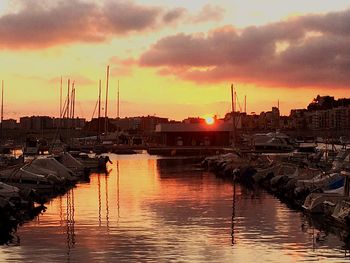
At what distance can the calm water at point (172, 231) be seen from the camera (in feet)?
90.0

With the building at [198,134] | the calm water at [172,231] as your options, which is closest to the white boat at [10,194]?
the calm water at [172,231]

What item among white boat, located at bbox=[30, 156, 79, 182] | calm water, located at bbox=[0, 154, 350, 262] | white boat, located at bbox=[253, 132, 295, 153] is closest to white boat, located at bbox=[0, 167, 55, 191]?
calm water, located at bbox=[0, 154, 350, 262]

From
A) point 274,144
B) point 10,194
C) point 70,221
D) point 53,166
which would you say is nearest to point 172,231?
point 70,221

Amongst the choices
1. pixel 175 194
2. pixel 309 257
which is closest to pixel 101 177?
pixel 175 194

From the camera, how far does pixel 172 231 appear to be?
33625mm

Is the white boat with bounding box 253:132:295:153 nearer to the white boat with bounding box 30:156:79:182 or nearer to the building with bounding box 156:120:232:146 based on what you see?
the building with bounding box 156:120:232:146

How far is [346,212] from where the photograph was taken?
34.3 meters

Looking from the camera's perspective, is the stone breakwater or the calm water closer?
the calm water

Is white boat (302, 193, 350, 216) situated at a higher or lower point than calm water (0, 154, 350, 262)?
higher

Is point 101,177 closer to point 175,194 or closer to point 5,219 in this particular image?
point 175,194

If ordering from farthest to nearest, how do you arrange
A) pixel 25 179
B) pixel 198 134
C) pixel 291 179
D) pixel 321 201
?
pixel 198 134 → pixel 291 179 → pixel 25 179 → pixel 321 201

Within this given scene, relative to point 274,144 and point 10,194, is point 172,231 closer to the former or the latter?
point 10,194

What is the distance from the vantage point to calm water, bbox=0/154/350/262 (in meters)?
27.4

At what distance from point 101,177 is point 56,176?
15.8 m
